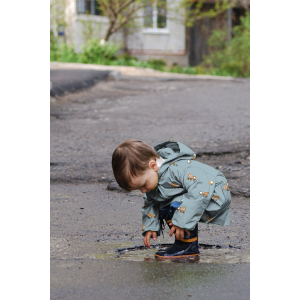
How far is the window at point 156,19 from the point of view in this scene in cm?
1970

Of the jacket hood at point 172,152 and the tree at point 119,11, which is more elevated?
the tree at point 119,11

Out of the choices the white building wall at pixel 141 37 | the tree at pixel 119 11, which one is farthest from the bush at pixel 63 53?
the tree at pixel 119 11

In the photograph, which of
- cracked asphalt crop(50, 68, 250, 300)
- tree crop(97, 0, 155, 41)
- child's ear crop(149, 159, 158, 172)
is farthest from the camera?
tree crop(97, 0, 155, 41)

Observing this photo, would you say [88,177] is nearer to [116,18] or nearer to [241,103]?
[241,103]

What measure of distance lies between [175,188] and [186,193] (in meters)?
0.09

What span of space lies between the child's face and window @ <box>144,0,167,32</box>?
1773 centimetres

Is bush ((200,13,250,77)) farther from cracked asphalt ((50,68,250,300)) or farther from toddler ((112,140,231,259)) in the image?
toddler ((112,140,231,259))

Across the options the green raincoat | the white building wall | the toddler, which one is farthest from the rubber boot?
the white building wall

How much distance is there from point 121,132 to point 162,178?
387cm

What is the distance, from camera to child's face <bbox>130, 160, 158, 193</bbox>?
7.93ft

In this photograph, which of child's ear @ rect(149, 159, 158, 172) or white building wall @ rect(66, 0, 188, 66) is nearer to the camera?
child's ear @ rect(149, 159, 158, 172)

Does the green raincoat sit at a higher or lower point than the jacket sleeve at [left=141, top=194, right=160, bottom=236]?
higher

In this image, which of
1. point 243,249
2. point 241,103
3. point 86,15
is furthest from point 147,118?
point 86,15

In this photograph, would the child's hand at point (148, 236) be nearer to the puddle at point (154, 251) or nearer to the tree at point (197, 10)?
the puddle at point (154, 251)
